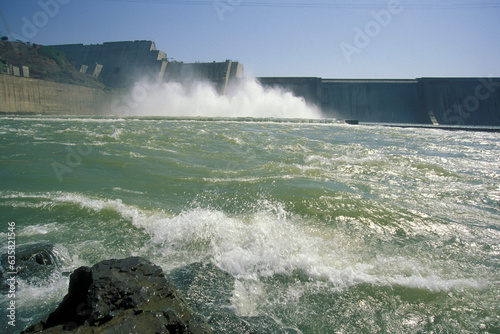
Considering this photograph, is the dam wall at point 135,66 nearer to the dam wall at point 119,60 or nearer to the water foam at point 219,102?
the dam wall at point 119,60

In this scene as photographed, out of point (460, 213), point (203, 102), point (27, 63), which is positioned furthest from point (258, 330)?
point (27, 63)

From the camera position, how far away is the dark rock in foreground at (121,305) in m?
1.73

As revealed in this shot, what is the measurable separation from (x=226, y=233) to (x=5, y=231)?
8.61 feet

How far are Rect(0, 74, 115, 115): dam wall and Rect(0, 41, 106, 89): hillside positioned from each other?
28.2 ft

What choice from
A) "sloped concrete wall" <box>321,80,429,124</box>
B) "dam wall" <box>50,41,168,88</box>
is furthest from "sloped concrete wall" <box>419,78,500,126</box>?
"dam wall" <box>50,41,168,88</box>

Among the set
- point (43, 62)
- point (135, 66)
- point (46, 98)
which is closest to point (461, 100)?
point (46, 98)

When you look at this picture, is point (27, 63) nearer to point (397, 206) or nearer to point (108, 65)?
point (108, 65)

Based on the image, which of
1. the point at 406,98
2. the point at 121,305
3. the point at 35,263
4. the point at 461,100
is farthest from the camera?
the point at 406,98

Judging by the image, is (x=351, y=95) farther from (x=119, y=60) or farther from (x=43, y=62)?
(x=43, y=62)

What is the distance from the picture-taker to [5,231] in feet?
12.9

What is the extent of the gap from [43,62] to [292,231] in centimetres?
5357

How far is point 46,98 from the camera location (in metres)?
31.3

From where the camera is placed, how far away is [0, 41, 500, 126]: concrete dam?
30.8 metres

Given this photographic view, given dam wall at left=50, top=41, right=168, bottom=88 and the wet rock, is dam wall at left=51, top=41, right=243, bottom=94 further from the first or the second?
the wet rock
